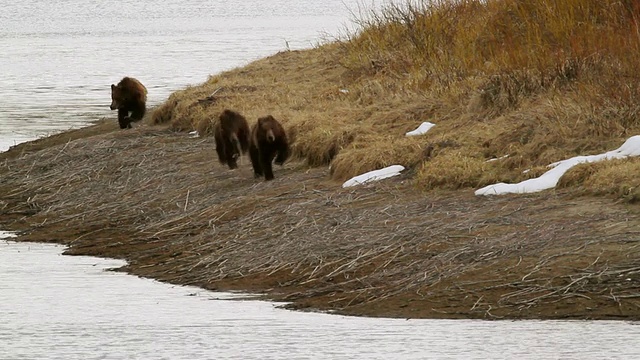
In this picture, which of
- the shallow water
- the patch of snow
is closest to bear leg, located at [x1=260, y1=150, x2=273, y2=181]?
the patch of snow

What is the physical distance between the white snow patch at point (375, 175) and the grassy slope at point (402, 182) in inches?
7.3

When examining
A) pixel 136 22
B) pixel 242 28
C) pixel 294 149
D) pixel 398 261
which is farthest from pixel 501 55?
pixel 136 22

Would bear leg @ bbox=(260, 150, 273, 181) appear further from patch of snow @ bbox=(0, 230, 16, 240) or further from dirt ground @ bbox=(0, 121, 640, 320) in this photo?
patch of snow @ bbox=(0, 230, 16, 240)

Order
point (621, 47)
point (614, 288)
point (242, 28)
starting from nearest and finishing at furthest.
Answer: point (614, 288) < point (621, 47) < point (242, 28)

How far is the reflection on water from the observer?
9.21 m

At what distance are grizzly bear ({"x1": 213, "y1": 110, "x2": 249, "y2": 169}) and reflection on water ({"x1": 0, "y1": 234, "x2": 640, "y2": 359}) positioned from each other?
4.57m

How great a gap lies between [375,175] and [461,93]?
2.57m

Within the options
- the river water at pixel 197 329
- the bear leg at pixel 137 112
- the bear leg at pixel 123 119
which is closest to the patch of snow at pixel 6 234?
the river water at pixel 197 329

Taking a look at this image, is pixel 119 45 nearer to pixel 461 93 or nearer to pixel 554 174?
pixel 461 93

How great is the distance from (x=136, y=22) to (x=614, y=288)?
67763 mm

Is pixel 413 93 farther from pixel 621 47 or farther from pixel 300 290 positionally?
pixel 300 290

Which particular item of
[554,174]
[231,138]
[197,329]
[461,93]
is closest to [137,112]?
[231,138]

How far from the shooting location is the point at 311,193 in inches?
563

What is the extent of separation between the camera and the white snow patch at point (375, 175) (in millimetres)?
14289
